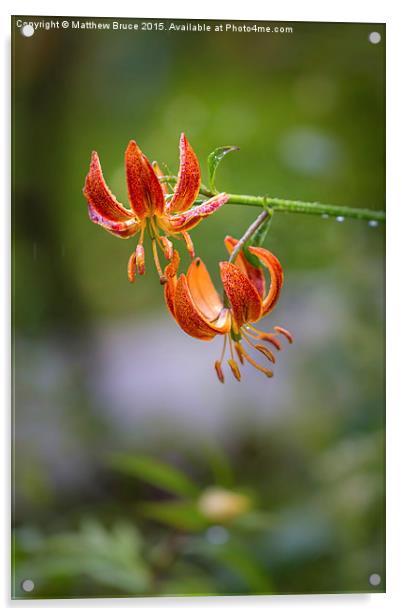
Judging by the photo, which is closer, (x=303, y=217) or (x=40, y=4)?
(x=40, y=4)

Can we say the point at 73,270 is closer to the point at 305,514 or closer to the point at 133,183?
the point at 133,183

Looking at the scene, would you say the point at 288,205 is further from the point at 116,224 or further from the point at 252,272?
the point at 116,224

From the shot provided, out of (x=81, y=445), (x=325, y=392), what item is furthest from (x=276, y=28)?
(x=81, y=445)

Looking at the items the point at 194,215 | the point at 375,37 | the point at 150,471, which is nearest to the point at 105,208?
the point at 194,215

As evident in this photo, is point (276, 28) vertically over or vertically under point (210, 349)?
over

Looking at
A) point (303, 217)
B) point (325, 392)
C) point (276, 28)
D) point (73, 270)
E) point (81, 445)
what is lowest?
point (81, 445)

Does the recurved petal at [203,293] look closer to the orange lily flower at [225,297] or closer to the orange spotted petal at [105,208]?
the orange lily flower at [225,297]

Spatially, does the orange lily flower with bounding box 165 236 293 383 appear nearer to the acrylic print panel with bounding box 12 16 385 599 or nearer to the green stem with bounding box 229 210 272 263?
the green stem with bounding box 229 210 272 263
